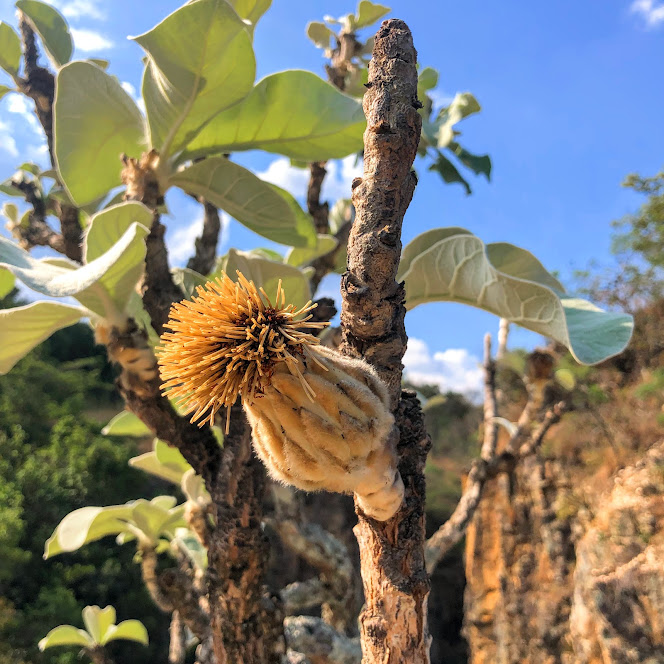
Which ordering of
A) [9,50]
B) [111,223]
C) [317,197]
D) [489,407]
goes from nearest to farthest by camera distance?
[111,223] < [9,50] < [317,197] < [489,407]

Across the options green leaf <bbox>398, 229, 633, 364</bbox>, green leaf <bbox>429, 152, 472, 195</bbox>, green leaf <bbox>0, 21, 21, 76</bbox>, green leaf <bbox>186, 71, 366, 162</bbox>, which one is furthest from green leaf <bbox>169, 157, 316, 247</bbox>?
green leaf <bbox>0, 21, 21, 76</bbox>

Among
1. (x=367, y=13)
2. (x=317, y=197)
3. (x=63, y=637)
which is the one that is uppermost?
(x=367, y=13)

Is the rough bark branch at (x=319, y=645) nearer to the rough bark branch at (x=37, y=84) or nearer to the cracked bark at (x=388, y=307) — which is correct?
the cracked bark at (x=388, y=307)

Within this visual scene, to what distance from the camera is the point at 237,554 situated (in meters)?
0.67

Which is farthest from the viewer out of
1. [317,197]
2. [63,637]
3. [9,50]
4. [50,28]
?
[63,637]

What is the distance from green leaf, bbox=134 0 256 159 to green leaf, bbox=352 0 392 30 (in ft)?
2.47

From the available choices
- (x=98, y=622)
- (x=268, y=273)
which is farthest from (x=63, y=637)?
(x=268, y=273)

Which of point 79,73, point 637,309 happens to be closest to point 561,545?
point 637,309

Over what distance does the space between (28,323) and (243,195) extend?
0.35 m

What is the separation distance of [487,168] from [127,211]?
0.84 metres

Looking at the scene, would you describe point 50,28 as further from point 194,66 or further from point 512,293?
point 512,293

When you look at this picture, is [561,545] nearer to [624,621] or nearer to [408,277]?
[624,621]

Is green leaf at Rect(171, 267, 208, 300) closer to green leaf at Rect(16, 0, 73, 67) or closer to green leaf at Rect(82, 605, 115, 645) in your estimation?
green leaf at Rect(16, 0, 73, 67)

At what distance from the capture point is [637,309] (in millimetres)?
7410
